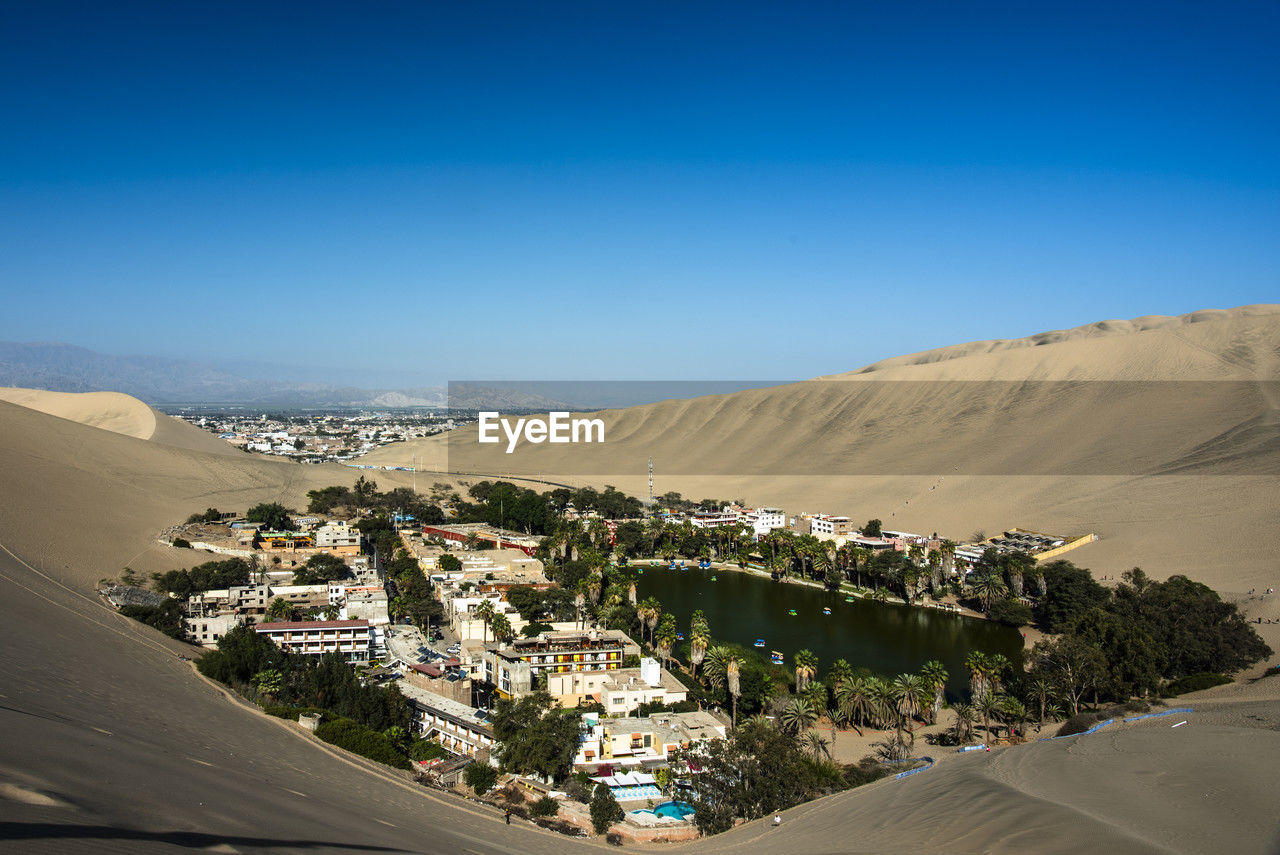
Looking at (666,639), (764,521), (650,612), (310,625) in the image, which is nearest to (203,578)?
(310,625)

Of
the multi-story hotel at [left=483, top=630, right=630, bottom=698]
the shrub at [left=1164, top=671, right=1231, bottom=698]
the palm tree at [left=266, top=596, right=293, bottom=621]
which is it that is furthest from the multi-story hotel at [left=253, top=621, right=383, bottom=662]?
the shrub at [left=1164, top=671, right=1231, bottom=698]

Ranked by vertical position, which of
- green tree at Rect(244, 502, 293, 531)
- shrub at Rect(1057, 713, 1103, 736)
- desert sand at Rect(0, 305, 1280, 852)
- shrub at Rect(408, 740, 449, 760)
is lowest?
shrub at Rect(408, 740, 449, 760)

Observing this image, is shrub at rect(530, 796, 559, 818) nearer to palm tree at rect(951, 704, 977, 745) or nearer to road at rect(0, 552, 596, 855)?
road at rect(0, 552, 596, 855)

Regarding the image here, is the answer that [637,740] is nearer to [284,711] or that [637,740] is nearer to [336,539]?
[284,711]

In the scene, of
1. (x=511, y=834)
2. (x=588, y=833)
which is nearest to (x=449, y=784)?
(x=588, y=833)

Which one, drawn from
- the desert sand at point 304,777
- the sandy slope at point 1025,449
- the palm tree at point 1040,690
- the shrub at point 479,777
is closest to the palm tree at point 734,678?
the desert sand at point 304,777

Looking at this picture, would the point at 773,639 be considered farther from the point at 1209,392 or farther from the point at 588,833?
the point at 1209,392
